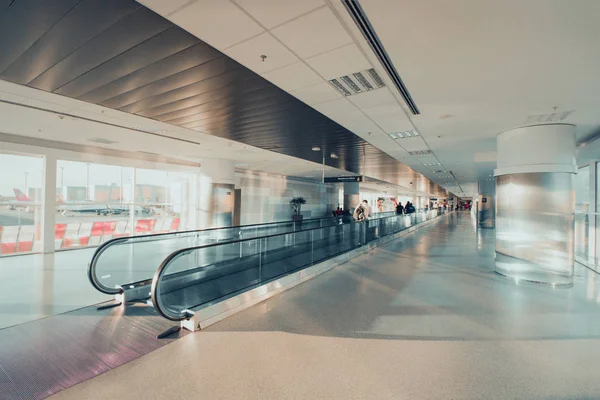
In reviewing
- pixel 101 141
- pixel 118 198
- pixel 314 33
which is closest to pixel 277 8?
pixel 314 33

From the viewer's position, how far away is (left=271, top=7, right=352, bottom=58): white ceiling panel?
2416 millimetres

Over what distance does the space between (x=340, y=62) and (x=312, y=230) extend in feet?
13.8

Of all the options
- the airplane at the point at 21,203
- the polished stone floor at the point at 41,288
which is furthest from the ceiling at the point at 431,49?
the airplane at the point at 21,203

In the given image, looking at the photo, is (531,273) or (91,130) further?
(91,130)

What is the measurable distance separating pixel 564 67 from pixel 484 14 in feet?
5.77

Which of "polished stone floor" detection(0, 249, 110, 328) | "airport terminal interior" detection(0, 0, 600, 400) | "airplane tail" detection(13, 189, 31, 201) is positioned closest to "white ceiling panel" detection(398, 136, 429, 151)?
"airport terminal interior" detection(0, 0, 600, 400)

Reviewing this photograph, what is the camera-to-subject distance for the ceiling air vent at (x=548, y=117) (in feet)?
15.6

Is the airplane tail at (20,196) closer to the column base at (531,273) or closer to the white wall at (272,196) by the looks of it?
the white wall at (272,196)

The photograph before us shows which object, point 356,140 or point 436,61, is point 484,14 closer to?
point 436,61

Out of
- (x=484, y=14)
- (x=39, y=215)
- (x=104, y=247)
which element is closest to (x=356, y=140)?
(x=484, y=14)

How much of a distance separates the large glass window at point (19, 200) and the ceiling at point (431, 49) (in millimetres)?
9334

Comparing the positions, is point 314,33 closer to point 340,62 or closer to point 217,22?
point 340,62

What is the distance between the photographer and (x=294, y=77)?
3645 mm

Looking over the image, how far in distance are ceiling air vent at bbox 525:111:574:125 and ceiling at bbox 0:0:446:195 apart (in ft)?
7.47
